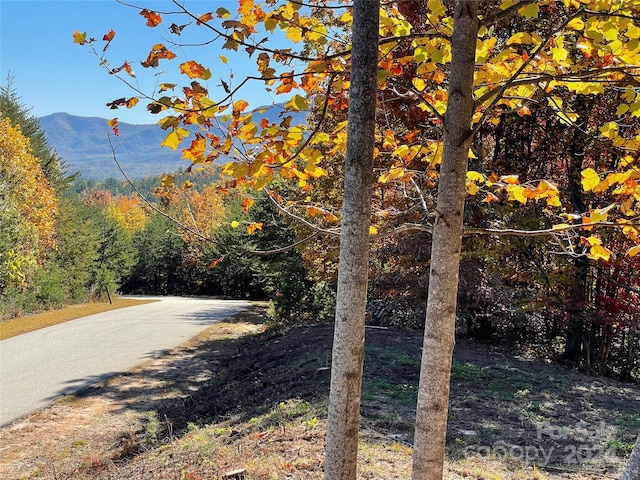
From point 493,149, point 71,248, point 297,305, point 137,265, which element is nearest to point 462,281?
point 493,149

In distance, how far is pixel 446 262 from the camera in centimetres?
189

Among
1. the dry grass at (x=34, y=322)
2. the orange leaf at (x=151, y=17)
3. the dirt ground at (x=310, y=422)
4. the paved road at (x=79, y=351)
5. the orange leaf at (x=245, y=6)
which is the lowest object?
the dry grass at (x=34, y=322)

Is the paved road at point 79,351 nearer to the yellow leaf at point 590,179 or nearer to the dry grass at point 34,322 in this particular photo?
the dry grass at point 34,322

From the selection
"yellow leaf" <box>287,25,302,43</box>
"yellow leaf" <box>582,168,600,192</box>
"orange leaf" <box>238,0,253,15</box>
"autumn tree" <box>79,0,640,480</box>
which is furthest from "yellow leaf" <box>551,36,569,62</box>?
"orange leaf" <box>238,0,253,15</box>

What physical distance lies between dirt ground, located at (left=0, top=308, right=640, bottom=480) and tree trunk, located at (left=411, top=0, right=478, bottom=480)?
5.72 feet

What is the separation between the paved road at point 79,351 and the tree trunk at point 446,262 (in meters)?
7.24

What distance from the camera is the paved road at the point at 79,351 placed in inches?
333

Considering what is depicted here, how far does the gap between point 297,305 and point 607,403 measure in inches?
410

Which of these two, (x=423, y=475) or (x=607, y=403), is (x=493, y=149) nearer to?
(x=607, y=403)

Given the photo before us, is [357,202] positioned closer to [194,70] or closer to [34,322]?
[194,70]

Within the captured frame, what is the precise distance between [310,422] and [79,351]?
8.89 m

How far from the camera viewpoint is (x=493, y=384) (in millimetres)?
6309

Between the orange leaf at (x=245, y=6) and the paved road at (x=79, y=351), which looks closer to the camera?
the orange leaf at (x=245, y=6)

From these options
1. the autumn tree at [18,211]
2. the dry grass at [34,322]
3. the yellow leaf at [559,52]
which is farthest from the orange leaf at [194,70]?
the autumn tree at [18,211]
